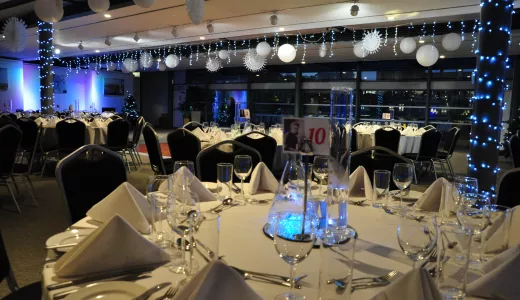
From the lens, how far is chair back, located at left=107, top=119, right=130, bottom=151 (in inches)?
278

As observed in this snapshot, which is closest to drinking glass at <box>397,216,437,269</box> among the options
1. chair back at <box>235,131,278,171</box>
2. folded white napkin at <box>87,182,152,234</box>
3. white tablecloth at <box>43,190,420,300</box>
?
white tablecloth at <box>43,190,420,300</box>

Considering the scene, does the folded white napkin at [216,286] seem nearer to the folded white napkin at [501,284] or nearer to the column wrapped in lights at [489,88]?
the folded white napkin at [501,284]

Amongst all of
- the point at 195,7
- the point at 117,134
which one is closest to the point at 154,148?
the point at 195,7

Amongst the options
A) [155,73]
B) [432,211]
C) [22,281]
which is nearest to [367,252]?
[432,211]

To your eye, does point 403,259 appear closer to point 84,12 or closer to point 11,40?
point 11,40

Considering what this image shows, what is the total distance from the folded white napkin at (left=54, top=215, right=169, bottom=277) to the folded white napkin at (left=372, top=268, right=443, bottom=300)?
0.68 m

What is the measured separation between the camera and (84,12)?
8.72 metres

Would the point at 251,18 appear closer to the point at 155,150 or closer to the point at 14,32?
the point at 14,32

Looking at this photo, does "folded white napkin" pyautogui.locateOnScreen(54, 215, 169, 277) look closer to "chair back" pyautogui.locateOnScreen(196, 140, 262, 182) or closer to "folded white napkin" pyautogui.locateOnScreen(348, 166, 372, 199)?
"folded white napkin" pyautogui.locateOnScreen(348, 166, 372, 199)

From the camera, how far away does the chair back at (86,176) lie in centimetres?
203

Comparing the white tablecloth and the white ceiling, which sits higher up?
the white ceiling

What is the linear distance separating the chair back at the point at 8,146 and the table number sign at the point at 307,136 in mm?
3867

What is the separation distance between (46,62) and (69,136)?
4.97 m

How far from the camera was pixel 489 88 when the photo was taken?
4.47 meters
